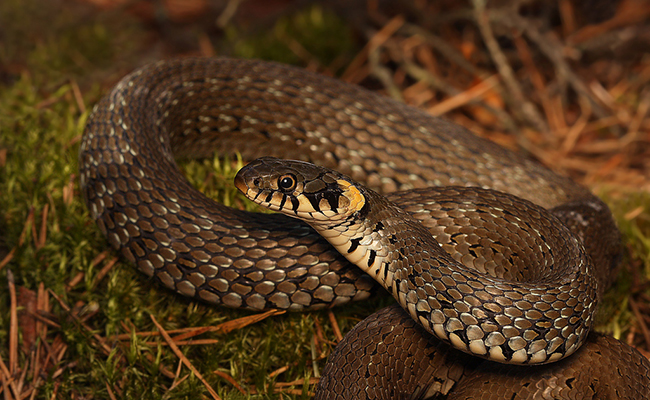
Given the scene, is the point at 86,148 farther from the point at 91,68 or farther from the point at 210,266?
the point at 91,68

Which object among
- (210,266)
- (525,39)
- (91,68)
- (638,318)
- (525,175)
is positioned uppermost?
(525,39)

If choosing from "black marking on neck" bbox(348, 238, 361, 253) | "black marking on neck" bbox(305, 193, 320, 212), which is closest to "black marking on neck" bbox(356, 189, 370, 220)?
"black marking on neck" bbox(348, 238, 361, 253)

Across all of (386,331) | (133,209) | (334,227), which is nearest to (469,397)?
(386,331)

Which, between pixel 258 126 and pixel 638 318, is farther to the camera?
pixel 258 126

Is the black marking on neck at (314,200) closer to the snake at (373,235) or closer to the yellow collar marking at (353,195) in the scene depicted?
the snake at (373,235)

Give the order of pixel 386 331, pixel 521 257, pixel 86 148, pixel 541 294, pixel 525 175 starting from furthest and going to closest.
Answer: pixel 525 175, pixel 86 148, pixel 521 257, pixel 386 331, pixel 541 294

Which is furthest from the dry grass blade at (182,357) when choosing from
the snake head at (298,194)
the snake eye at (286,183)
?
the snake eye at (286,183)

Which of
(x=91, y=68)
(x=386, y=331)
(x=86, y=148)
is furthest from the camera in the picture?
(x=91, y=68)
